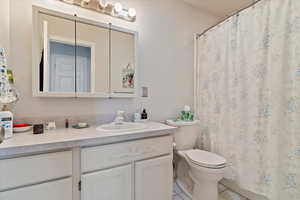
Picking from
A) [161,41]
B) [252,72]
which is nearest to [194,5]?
[161,41]

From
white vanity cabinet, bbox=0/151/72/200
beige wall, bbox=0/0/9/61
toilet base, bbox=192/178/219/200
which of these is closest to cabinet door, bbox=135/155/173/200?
toilet base, bbox=192/178/219/200

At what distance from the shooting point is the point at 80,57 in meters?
1.34

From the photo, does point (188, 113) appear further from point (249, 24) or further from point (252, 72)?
point (249, 24)

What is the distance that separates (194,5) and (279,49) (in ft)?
4.44

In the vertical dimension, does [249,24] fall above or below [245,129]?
above

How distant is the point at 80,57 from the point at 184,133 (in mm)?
1383

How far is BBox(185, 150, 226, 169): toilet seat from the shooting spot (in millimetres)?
1308

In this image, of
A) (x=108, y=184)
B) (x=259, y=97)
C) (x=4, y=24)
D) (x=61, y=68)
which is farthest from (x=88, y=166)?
(x=259, y=97)

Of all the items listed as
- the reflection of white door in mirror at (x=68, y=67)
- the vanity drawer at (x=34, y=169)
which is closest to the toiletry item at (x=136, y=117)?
the reflection of white door in mirror at (x=68, y=67)

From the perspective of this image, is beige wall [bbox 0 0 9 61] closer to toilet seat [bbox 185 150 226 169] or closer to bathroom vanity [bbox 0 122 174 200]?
bathroom vanity [bbox 0 122 174 200]

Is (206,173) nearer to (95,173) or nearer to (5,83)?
(95,173)

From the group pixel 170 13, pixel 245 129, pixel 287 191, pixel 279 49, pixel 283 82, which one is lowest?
pixel 287 191

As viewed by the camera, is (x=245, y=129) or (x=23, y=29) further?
(x=245, y=129)

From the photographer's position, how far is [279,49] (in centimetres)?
120
